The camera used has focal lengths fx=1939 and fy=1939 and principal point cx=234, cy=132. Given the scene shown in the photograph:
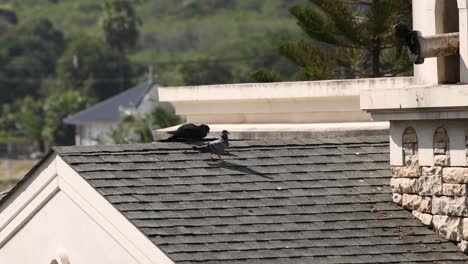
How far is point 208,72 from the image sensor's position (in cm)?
9738

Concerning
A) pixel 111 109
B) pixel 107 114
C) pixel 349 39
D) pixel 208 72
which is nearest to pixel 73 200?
pixel 349 39

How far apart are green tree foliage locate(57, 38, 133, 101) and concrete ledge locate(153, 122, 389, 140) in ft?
345

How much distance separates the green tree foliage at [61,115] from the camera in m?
103

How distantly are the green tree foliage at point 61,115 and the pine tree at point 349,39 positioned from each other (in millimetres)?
69588

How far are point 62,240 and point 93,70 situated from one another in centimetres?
11317

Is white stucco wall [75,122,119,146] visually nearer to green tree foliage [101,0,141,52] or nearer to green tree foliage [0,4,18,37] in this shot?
green tree foliage [101,0,141,52]

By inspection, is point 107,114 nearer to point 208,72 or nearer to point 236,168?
point 208,72

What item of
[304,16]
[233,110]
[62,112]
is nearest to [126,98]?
[62,112]

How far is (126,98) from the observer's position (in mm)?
93312

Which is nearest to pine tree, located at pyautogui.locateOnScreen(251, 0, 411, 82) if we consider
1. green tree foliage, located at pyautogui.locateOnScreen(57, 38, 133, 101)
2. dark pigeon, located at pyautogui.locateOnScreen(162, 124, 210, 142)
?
dark pigeon, located at pyautogui.locateOnScreen(162, 124, 210, 142)

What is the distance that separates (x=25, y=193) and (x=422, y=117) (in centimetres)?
286

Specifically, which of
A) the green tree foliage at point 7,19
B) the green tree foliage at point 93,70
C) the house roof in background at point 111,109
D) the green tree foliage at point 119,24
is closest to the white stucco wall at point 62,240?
the house roof in background at point 111,109

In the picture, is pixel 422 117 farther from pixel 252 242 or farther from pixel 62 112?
pixel 62 112

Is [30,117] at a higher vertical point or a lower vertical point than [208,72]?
lower
